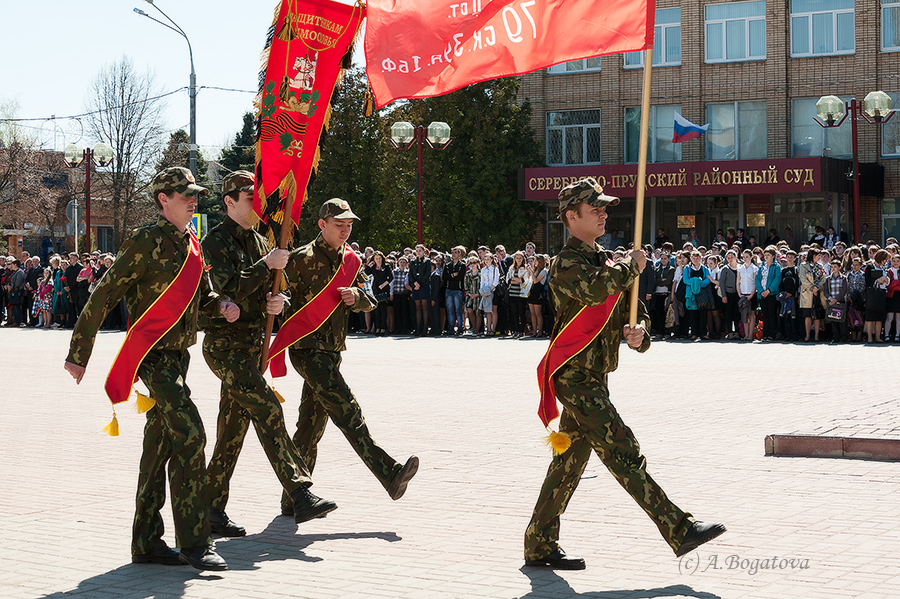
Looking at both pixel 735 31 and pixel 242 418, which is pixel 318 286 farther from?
pixel 735 31

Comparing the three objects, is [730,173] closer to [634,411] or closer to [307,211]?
[307,211]

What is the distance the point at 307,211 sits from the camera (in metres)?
47.1

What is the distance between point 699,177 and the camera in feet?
121

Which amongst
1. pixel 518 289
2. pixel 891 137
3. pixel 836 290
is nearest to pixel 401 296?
pixel 518 289

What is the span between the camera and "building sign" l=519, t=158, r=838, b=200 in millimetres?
34969

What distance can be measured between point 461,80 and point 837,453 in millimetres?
4416

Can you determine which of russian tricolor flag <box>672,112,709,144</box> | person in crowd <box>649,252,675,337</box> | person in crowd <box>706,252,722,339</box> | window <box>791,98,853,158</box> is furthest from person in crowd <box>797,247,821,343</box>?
window <box>791,98,853,158</box>

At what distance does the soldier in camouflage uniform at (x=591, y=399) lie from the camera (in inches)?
226

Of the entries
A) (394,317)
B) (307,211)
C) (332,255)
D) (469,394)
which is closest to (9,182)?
(307,211)

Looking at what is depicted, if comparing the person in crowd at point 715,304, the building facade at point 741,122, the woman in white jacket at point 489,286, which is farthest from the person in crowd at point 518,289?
the building facade at point 741,122

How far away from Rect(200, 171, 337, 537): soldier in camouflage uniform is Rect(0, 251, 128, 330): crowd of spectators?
2475 centimetres

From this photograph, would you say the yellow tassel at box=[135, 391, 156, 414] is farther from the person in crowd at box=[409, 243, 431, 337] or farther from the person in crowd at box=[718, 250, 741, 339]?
the person in crowd at box=[409, 243, 431, 337]

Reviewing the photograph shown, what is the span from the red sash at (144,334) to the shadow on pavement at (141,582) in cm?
90

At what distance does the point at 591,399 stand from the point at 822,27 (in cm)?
3452
